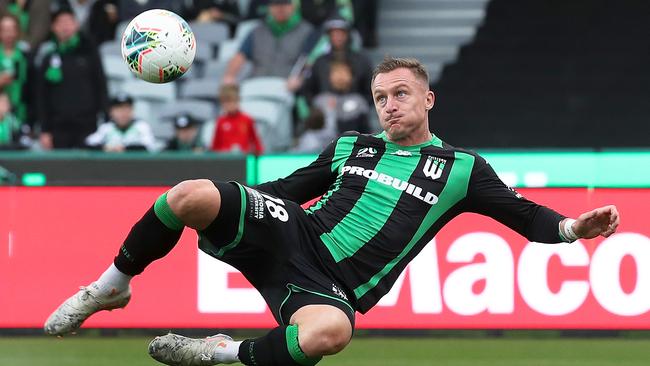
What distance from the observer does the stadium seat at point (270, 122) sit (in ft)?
53.6

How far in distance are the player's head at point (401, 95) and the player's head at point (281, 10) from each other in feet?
28.6

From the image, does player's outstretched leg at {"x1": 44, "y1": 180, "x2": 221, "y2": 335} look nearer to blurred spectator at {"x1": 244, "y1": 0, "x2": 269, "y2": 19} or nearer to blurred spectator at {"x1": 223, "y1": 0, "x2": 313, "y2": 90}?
blurred spectator at {"x1": 223, "y1": 0, "x2": 313, "y2": 90}

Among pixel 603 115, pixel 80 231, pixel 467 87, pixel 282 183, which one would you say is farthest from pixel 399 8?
pixel 282 183

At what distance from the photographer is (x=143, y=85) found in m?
17.2

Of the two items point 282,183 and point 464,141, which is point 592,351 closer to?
point 282,183

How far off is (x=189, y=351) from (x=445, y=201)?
159 cm

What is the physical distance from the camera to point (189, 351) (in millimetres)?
7070

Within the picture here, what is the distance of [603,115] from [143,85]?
574cm

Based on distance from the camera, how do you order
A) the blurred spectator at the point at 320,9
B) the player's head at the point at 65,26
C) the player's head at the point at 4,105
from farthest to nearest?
the blurred spectator at the point at 320,9 → the player's head at the point at 65,26 → the player's head at the point at 4,105

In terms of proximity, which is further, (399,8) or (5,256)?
(399,8)

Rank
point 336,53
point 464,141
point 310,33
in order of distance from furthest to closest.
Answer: point 464,141 → point 310,33 → point 336,53

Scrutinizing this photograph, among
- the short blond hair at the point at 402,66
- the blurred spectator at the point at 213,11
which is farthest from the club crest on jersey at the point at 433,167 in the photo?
the blurred spectator at the point at 213,11

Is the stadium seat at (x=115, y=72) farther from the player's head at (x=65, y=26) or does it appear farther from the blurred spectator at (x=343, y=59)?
the blurred spectator at (x=343, y=59)

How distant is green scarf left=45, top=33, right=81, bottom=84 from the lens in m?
15.7
